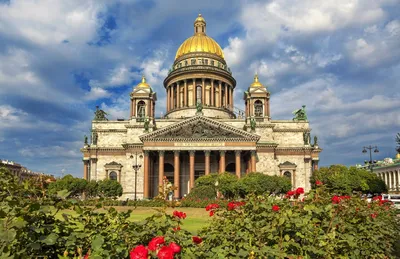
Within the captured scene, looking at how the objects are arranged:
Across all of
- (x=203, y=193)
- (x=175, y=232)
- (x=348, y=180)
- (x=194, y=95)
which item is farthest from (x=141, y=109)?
(x=175, y=232)

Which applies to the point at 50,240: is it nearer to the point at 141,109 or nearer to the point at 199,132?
the point at 199,132

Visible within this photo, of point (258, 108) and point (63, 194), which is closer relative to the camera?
point (63, 194)

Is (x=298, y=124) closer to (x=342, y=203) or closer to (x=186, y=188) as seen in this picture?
(x=186, y=188)

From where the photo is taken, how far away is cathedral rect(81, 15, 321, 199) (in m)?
51.9

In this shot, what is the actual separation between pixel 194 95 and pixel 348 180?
3641cm

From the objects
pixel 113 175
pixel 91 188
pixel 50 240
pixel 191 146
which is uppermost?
pixel 191 146

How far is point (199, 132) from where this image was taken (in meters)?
52.4

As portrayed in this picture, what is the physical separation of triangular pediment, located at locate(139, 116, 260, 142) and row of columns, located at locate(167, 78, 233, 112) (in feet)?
54.0

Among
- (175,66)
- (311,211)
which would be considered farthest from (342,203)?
(175,66)

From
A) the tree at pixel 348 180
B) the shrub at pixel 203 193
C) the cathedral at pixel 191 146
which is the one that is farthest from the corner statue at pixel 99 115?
the tree at pixel 348 180

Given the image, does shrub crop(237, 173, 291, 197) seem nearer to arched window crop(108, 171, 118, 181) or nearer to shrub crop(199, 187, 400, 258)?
arched window crop(108, 171, 118, 181)

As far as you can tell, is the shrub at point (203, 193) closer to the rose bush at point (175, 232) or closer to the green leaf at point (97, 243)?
the rose bush at point (175, 232)

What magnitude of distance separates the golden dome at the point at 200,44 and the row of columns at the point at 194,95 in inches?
317

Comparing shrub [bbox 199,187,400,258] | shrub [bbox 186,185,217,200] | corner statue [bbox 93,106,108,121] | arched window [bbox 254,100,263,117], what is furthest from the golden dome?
shrub [bbox 199,187,400,258]
